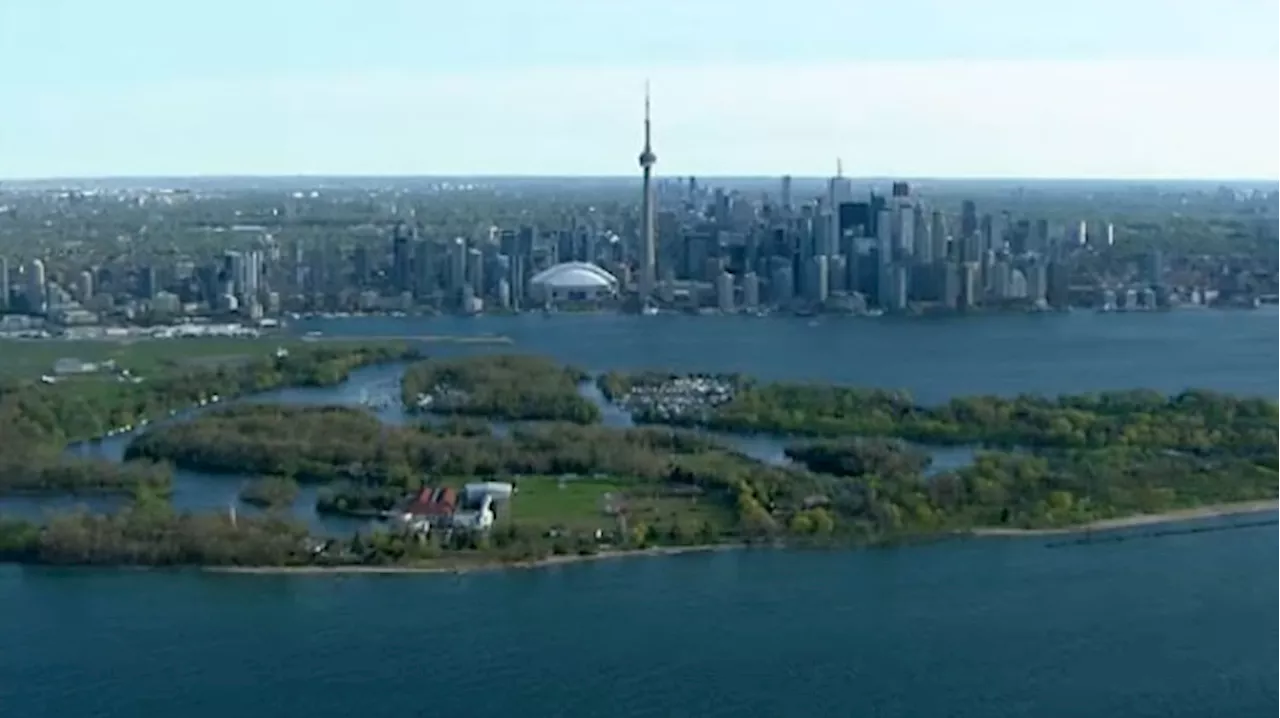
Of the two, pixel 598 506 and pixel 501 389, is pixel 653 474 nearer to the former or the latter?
pixel 598 506

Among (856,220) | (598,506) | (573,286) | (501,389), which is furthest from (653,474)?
(856,220)

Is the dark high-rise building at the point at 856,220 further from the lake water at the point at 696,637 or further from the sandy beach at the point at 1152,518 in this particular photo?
the lake water at the point at 696,637

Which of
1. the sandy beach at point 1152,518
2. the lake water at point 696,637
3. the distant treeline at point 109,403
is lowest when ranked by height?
the lake water at point 696,637

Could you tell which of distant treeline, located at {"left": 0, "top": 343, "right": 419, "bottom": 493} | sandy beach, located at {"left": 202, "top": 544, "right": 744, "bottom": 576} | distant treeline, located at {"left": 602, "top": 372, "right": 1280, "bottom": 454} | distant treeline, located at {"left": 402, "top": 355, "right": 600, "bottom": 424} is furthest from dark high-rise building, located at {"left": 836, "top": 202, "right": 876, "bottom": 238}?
sandy beach, located at {"left": 202, "top": 544, "right": 744, "bottom": 576}

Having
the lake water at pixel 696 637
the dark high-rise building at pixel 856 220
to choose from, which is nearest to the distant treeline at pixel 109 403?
the lake water at pixel 696 637

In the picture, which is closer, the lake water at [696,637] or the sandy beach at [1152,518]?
the lake water at [696,637]

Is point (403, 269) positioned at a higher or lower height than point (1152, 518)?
higher

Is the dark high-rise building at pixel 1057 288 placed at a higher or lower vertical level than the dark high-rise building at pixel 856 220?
lower
